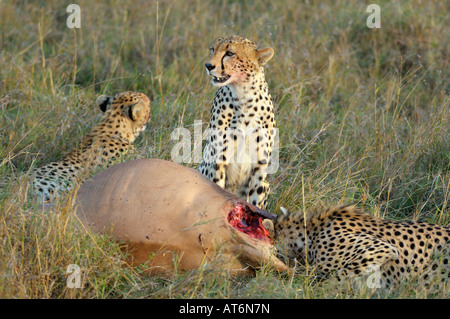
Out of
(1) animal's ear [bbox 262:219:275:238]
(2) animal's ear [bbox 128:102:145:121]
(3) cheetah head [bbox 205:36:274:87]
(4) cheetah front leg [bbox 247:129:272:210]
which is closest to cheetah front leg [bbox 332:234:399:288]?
(1) animal's ear [bbox 262:219:275:238]

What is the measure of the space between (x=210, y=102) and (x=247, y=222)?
215 centimetres

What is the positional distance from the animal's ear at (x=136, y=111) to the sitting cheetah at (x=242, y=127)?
825 mm

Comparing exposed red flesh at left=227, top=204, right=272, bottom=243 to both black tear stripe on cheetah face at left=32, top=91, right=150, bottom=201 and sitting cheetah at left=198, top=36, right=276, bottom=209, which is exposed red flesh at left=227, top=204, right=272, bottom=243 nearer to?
sitting cheetah at left=198, top=36, right=276, bottom=209

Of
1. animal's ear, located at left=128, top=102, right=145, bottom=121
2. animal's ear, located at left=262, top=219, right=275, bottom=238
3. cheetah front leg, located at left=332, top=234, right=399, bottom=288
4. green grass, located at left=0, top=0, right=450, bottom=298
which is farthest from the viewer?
animal's ear, located at left=128, top=102, right=145, bottom=121

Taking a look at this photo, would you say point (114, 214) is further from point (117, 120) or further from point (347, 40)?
point (347, 40)

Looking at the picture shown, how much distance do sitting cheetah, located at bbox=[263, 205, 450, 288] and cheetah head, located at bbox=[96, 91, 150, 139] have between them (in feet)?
6.09

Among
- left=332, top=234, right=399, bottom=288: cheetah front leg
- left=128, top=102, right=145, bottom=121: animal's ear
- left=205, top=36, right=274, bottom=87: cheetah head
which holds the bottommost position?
left=332, top=234, right=399, bottom=288: cheetah front leg

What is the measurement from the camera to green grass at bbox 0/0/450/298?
133 inches

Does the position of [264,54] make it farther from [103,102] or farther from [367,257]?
[367,257]

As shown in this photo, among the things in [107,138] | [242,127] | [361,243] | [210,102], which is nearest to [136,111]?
[107,138]

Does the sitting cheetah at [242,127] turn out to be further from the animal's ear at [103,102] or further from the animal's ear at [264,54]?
the animal's ear at [103,102]

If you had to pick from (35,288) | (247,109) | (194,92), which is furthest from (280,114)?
(35,288)

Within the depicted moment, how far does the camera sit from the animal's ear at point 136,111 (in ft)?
17.4
